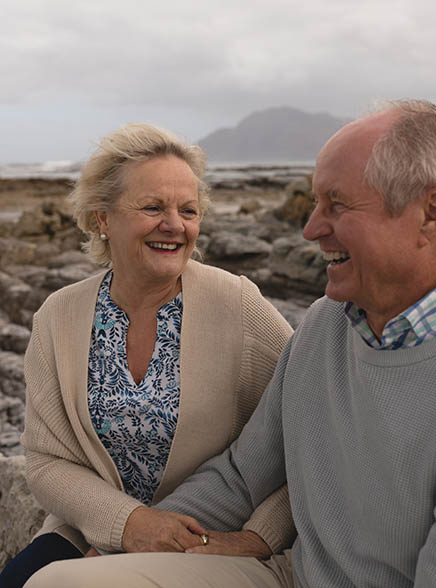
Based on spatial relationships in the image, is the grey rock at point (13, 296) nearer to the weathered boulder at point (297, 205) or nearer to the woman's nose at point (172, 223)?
the woman's nose at point (172, 223)

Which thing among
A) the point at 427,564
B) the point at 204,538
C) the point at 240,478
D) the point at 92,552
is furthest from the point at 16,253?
the point at 427,564

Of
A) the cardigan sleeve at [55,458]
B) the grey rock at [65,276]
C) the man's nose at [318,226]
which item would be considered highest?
the man's nose at [318,226]

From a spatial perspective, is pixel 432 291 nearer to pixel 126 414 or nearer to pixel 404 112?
pixel 404 112

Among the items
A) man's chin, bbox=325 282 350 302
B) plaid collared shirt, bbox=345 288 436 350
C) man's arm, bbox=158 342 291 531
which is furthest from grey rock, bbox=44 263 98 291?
plaid collared shirt, bbox=345 288 436 350

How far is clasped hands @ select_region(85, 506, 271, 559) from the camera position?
1954 mm

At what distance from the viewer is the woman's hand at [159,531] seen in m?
1.96

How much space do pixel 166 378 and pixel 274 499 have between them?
19.5 inches

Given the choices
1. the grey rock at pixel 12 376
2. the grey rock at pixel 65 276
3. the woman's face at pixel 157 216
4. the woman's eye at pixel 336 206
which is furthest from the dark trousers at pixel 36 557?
the grey rock at pixel 65 276

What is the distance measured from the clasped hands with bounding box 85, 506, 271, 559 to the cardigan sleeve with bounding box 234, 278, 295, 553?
70 millimetres

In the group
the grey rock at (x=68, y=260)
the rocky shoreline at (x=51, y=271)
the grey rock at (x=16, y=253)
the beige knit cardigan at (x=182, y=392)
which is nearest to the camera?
the beige knit cardigan at (x=182, y=392)

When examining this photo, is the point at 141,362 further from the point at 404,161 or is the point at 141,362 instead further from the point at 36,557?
the point at 404,161

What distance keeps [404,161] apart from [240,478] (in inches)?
43.2

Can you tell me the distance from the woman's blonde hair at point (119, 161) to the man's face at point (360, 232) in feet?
2.48

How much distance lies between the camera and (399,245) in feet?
4.88
